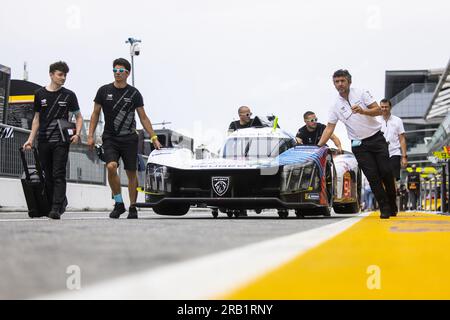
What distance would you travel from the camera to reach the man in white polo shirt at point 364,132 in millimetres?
9078

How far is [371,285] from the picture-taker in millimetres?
2416

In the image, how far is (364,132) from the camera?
9.20 m

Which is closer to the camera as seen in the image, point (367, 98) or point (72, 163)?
point (367, 98)

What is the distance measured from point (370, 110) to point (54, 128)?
3.81 meters

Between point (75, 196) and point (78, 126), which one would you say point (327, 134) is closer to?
point (78, 126)

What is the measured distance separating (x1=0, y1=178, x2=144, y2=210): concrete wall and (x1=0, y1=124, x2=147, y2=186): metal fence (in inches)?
6.8

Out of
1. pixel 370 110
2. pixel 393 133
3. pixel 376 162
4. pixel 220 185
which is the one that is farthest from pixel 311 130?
pixel 220 185

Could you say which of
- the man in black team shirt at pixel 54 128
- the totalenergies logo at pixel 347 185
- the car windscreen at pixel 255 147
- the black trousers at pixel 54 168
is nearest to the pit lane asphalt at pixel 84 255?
the black trousers at pixel 54 168

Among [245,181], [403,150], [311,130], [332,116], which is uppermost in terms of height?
[332,116]

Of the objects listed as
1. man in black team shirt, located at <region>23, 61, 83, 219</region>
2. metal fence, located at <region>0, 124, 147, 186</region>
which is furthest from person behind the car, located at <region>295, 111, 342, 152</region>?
metal fence, located at <region>0, 124, 147, 186</region>

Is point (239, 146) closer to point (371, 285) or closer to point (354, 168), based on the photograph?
point (354, 168)

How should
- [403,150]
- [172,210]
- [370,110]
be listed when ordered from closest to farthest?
[370,110] → [172,210] → [403,150]

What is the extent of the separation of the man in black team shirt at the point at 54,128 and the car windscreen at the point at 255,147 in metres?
2.30

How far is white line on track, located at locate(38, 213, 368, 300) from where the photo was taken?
1.91 metres
